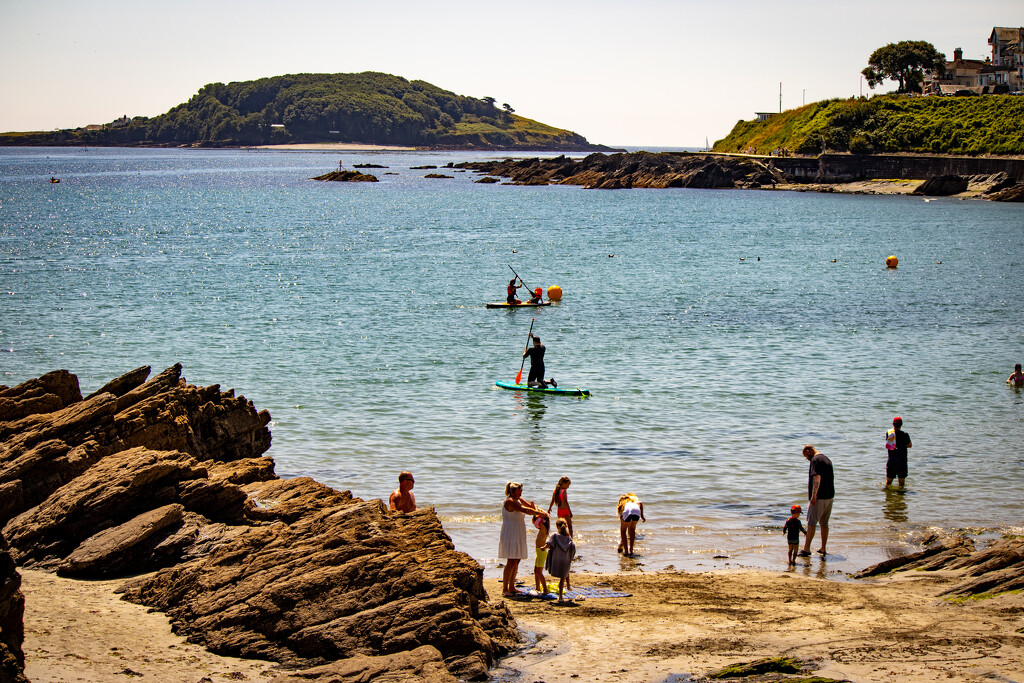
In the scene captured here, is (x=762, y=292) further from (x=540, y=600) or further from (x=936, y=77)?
(x=936, y=77)

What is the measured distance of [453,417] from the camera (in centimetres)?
2317

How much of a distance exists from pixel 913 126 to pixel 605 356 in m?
102

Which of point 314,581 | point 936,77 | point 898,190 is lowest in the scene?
point 314,581

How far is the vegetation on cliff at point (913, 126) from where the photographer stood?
357ft

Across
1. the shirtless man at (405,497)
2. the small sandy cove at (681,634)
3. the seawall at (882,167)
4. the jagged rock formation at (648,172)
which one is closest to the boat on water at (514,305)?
Result: the small sandy cove at (681,634)

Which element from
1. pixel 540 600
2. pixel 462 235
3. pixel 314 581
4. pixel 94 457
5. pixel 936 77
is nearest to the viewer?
pixel 314 581

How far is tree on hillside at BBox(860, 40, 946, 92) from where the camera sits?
139 m

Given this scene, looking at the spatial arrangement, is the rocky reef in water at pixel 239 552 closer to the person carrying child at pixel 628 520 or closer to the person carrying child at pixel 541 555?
the person carrying child at pixel 541 555

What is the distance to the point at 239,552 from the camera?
1057 centimetres

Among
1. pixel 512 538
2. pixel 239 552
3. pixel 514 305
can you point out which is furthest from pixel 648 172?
pixel 239 552

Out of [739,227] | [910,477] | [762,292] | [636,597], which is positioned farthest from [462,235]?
[636,597]

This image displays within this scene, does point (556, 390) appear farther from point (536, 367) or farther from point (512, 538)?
point (512, 538)

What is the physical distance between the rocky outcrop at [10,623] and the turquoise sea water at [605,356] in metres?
7.03

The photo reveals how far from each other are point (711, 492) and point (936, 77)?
149407mm
